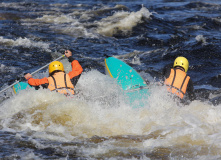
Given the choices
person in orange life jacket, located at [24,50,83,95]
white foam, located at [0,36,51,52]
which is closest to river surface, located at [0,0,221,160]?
white foam, located at [0,36,51,52]

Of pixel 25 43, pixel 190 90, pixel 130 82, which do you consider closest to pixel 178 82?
pixel 190 90

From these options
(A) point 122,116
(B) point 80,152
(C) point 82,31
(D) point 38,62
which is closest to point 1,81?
(D) point 38,62

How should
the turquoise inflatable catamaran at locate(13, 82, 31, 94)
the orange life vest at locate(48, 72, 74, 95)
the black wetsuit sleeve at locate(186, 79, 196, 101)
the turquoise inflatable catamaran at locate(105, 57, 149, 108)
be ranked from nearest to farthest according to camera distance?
1. the orange life vest at locate(48, 72, 74, 95)
2. the turquoise inflatable catamaran at locate(105, 57, 149, 108)
3. the black wetsuit sleeve at locate(186, 79, 196, 101)
4. the turquoise inflatable catamaran at locate(13, 82, 31, 94)

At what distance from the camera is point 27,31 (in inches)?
608

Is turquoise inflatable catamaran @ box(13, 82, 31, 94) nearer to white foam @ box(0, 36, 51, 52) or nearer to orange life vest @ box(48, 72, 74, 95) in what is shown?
orange life vest @ box(48, 72, 74, 95)

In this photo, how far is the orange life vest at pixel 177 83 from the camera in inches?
290

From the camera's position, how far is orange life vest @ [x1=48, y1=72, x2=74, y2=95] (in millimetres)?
7148

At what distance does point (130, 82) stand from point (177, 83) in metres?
1.15

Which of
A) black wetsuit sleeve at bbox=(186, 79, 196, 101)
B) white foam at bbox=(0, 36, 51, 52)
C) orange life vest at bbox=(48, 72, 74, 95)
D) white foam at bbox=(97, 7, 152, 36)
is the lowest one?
black wetsuit sleeve at bbox=(186, 79, 196, 101)

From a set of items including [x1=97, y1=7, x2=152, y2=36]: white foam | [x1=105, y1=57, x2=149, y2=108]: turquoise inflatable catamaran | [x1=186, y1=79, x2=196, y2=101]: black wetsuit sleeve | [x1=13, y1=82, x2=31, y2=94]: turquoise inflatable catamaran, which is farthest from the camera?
[x1=97, y1=7, x2=152, y2=36]: white foam

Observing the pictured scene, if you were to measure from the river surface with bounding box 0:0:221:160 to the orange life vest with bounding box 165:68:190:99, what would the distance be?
21cm

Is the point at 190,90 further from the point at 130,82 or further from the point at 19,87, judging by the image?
the point at 19,87

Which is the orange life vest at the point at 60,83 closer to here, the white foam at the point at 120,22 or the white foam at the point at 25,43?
the white foam at the point at 25,43

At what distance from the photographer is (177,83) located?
739 cm
